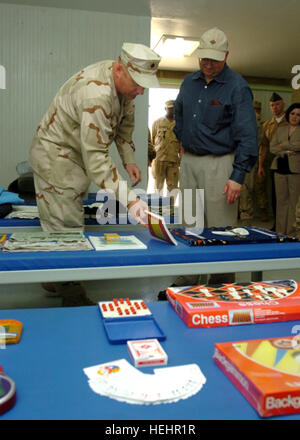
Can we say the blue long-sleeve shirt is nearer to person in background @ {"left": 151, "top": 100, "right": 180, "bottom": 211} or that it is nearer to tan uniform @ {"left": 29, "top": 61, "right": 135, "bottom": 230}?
tan uniform @ {"left": 29, "top": 61, "right": 135, "bottom": 230}

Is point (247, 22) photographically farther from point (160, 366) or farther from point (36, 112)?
point (160, 366)

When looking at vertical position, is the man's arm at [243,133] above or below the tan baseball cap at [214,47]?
below

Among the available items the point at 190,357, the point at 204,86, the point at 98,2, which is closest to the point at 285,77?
the point at 98,2

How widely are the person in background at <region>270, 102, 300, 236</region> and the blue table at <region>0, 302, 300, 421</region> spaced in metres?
3.82

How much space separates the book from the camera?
5.89 feet

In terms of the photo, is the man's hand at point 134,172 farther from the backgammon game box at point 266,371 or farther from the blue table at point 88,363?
the backgammon game box at point 266,371

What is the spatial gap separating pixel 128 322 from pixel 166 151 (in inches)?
225

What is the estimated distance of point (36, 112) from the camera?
14.4 feet

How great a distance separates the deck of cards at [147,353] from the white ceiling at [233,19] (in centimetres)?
397

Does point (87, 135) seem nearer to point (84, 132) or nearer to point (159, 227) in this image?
point (84, 132)

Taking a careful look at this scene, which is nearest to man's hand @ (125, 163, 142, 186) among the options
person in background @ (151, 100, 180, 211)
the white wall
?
the white wall

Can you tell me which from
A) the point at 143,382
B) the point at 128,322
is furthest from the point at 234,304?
the point at 143,382

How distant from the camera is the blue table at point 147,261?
5.16 feet

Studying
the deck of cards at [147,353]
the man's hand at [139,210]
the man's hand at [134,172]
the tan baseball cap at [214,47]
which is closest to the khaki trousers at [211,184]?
the man's hand at [134,172]
